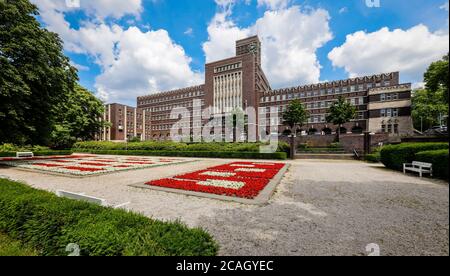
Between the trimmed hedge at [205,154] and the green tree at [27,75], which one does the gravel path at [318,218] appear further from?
the trimmed hedge at [205,154]

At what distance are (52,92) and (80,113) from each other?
2765 cm

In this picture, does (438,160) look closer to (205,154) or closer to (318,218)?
(318,218)

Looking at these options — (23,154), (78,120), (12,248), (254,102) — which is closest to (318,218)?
(12,248)

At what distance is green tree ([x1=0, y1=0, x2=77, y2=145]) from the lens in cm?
1385

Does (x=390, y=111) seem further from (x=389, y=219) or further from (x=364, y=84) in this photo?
(x=389, y=219)

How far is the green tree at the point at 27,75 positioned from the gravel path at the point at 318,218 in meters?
11.6

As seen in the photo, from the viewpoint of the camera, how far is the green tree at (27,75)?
45.4 feet

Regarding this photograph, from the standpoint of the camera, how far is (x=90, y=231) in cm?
269

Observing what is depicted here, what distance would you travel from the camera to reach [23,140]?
16.5m

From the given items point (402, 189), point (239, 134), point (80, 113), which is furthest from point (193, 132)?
point (402, 189)

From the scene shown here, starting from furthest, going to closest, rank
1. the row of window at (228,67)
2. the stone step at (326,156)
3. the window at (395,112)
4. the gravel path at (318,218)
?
the row of window at (228,67), the window at (395,112), the stone step at (326,156), the gravel path at (318,218)

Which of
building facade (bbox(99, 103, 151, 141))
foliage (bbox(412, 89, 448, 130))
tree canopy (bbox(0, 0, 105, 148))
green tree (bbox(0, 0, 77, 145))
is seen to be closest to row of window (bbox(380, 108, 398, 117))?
foliage (bbox(412, 89, 448, 130))

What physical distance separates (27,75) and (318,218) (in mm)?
20617

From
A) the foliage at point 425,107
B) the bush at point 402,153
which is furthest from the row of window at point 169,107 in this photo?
the bush at point 402,153
